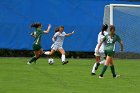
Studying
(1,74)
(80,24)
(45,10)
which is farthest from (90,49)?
(1,74)

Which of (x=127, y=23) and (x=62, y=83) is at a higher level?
(x=127, y=23)

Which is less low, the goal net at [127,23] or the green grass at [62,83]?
the goal net at [127,23]

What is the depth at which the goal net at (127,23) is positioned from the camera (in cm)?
2812

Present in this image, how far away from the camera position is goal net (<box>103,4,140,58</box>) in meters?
28.1

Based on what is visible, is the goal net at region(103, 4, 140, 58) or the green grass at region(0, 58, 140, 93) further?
the goal net at region(103, 4, 140, 58)

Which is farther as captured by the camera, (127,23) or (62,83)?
(127,23)

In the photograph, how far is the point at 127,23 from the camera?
97.7ft

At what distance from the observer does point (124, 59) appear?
30.4 m

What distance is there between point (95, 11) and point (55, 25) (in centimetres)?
290

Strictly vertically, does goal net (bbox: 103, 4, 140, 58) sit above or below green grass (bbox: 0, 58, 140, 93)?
above

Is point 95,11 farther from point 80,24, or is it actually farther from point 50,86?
point 50,86

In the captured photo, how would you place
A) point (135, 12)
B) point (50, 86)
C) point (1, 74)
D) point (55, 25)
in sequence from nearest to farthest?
point (50, 86) < point (1, 74) < point (135, 12) < point (55, 25)

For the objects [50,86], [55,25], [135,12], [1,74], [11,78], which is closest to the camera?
[50,86]

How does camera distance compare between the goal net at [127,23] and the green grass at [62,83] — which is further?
the goal net at [127,23]
